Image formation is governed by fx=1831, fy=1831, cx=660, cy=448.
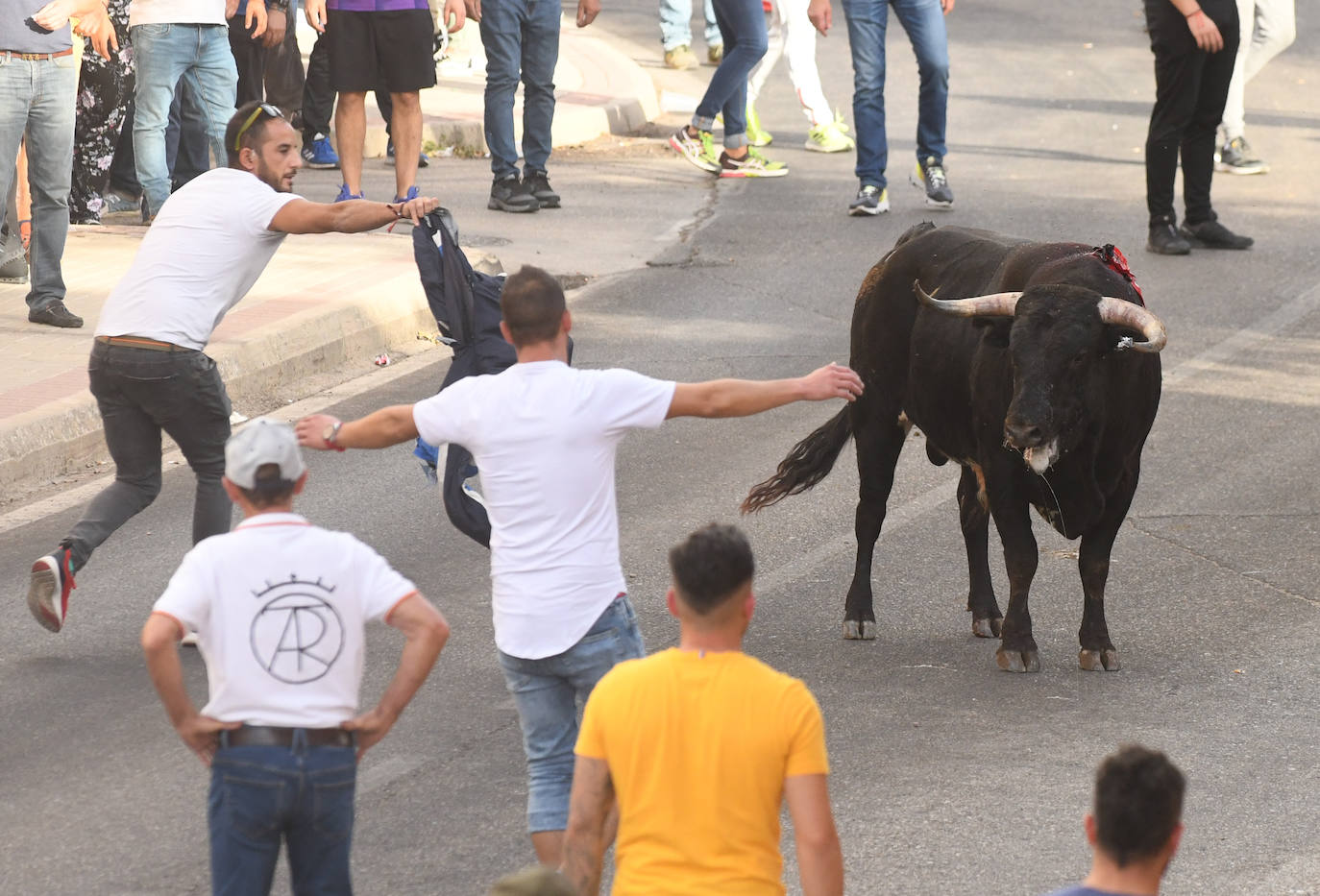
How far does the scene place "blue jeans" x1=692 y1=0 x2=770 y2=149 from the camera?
50.2ft

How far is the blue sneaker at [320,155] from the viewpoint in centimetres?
1571

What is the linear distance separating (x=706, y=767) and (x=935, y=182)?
11.0m

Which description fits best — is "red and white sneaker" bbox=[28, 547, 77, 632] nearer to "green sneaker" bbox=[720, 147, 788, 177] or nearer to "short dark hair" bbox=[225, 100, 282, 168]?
"short dark hair" bbox=[225, 100, 282, 168]

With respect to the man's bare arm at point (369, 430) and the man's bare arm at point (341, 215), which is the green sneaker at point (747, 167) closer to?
the man's bare arm at point (341, 215)

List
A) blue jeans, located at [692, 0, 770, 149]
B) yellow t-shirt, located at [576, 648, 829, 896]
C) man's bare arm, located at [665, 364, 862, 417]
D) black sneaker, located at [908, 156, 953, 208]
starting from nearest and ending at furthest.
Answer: yellow t-shirt, located at [576, 648, 829, 896] < man's bare arm, located at [665, 364, 862, 417] < black sneaker, located at [908, 156, 953, 208] < blue jeans, located at [692, 0, 770, 149]

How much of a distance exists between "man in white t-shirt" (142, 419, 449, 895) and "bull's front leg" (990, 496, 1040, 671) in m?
3.06

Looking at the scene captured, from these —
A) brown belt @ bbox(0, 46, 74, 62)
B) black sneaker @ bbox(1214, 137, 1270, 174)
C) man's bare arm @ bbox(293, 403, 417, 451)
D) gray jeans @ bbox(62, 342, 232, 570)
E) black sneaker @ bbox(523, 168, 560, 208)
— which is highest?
man's bare arm @ bbox(293, 403, 417, 451)

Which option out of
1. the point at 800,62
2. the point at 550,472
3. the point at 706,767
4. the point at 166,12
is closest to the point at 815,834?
the point at 706,767

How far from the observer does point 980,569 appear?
22.8 ft

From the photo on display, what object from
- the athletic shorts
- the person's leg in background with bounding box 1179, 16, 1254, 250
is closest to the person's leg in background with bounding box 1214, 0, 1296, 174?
the person's leg in background with bounding box 1179, 16, 1254, 250

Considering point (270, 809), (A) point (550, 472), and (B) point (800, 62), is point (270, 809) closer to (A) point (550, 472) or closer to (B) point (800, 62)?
(A) point (550, 472)

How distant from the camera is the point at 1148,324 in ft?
19.9

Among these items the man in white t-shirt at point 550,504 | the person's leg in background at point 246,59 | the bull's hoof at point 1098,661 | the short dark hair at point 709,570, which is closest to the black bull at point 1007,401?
the bull's hoof at point 1098,661

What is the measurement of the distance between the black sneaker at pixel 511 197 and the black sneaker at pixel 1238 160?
5838mm
